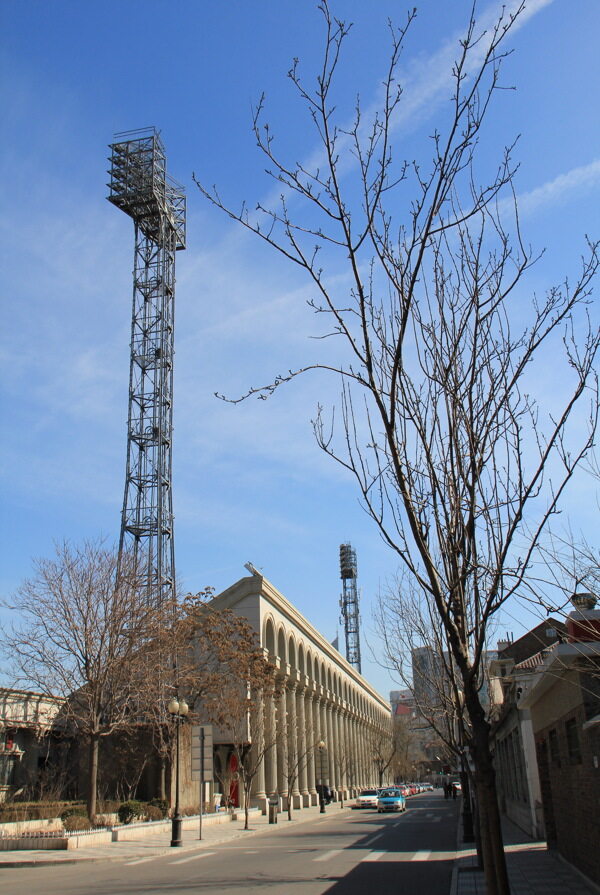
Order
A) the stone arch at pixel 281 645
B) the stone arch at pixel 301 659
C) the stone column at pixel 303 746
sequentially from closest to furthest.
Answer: the stone arch at pixel 281 645, the stone column at pixel 303 746, the stone arch at pixel 301 659

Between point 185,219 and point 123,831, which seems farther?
point 185,219

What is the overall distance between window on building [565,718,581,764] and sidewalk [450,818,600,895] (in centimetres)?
190

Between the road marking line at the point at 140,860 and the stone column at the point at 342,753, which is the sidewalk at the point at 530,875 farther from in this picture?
the stone column at the point at 342,753

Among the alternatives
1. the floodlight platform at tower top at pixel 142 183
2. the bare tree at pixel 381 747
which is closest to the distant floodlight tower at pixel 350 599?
the bare tree at pixel 381 747

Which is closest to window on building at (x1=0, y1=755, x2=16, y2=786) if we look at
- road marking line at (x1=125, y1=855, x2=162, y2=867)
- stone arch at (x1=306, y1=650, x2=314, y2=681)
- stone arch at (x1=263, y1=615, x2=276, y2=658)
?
road marking line at (x1=125, y1=855, x2=162, y2=867)

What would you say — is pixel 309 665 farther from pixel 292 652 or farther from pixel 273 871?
pixel 273 871

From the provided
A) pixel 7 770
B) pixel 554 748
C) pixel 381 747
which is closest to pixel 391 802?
pixel 7 770

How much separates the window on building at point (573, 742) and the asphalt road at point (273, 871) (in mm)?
3308

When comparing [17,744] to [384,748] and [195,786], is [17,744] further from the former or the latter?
[384,748]

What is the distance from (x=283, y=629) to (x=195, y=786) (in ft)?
54.0

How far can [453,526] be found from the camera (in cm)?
685

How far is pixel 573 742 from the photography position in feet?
43.4

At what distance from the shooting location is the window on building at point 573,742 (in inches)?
499

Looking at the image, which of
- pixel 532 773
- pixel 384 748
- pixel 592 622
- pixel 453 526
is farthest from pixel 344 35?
pixel 384 748
